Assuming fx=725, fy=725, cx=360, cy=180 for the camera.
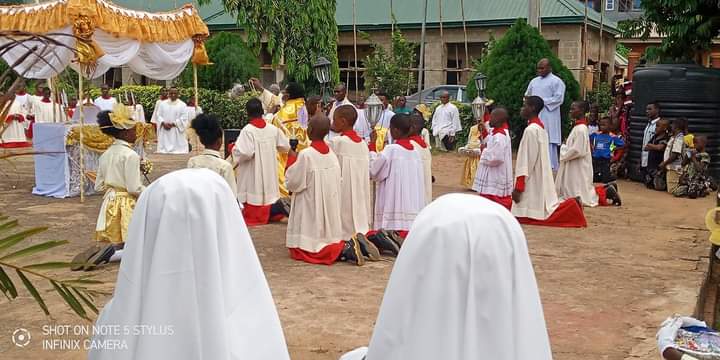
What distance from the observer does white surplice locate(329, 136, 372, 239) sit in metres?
7.75

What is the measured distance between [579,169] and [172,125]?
1061 centimetres

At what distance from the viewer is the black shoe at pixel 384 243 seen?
7625mm

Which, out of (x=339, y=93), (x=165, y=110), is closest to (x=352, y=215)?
(x=339, y=93)

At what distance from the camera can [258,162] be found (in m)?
9.23

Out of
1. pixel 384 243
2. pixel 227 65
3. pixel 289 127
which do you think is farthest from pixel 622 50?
pixel 384 243

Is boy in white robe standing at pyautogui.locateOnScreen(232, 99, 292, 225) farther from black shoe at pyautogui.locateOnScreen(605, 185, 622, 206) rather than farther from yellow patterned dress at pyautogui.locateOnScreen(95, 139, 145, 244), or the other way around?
black shoe at pyautogui.locateOnScreen(605, 185, 622, 206)

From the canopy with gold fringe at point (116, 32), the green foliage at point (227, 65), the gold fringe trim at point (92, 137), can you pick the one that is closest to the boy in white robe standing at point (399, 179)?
the canopy with gold fringe at point (116, 32)

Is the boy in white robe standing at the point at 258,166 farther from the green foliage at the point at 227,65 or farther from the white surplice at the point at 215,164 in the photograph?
the green foliage at the point at 227,65

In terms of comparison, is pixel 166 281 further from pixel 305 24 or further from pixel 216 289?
pixel 305 24

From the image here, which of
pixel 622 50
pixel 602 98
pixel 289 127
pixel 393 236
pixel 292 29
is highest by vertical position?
pixel 622 50

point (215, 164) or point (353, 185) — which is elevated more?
point (215, 164)

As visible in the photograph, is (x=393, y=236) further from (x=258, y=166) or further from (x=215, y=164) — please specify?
(x=258, y=166)

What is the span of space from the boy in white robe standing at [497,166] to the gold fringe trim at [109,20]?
5071mm

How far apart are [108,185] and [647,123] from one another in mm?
9823
